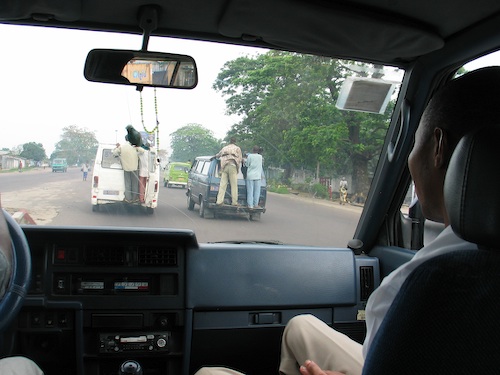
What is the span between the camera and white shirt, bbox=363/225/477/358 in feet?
4.79

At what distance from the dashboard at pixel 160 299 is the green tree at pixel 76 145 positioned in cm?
71

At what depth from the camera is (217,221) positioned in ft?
13.1

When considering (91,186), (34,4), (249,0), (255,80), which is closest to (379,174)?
(255,80)

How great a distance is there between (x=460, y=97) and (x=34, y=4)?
2.46 meters

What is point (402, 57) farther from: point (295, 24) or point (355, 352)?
point (355, 352)

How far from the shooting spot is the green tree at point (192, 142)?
389 centimetres

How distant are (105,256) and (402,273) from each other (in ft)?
8.27

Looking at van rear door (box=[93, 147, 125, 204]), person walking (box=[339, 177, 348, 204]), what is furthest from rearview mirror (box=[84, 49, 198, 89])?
person walking (box=[339, 177, 348, 204])

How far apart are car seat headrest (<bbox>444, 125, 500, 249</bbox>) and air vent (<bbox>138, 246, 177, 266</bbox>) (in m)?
2.49

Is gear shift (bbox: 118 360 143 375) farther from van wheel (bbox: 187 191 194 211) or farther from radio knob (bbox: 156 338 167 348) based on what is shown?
van wheel (bbox: 187 191 194 211)

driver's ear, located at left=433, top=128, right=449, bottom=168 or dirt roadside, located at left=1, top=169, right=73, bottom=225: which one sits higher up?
driver's ear, located at left=433, top=128, right=449, bottom=168

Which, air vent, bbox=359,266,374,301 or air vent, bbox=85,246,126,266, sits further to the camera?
air vent, bbox=359,266,374,301

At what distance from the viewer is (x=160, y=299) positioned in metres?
3.51

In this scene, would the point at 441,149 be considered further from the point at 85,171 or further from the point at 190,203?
the point at 85,171
